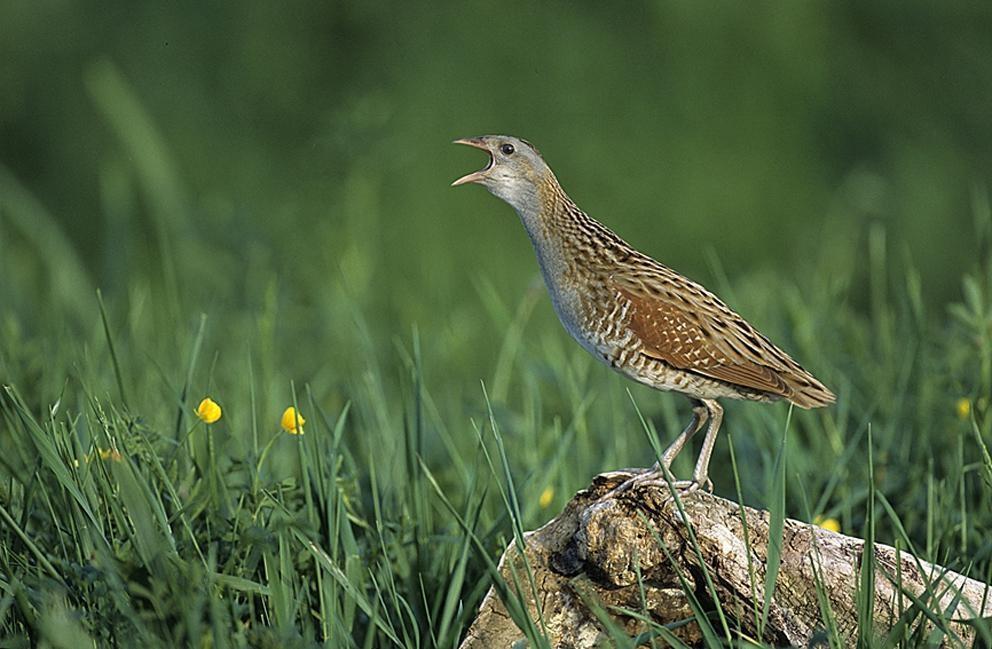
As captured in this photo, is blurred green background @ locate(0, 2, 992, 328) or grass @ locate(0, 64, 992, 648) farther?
blurred green background @ locate(0, 2, 992, 328)

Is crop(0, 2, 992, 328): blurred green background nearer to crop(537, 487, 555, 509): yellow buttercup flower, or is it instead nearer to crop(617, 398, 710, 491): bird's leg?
crop(537, 487, 555, 509): yellow buttercup flower

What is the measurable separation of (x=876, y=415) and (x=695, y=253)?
4324mm

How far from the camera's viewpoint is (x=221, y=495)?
3.90m

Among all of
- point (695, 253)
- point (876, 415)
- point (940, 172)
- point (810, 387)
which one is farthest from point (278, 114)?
point (810, 387)

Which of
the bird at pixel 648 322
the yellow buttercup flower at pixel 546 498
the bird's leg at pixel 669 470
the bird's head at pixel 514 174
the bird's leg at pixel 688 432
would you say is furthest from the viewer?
the yellow buttercup flower at pixel 546 498

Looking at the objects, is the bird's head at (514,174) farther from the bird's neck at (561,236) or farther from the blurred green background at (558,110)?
the blurred green background at (558,110)

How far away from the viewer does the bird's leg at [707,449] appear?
12.8 feet

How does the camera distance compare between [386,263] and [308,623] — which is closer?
[308,623]

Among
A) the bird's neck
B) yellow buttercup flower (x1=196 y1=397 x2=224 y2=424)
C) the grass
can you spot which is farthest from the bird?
yellow buttercup flower (x1=196 y1=397 x2=224 y2=424)

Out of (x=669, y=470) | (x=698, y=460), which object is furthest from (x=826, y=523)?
(x=669, y=470)

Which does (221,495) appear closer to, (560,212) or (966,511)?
(560,212)

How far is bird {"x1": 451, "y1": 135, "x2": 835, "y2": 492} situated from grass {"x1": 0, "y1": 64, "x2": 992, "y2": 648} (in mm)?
314

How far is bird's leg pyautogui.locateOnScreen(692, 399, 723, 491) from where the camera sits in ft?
12.8

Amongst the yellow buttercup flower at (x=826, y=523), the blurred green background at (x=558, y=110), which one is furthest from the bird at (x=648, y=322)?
the blurred green background at (x=558, y=110)
